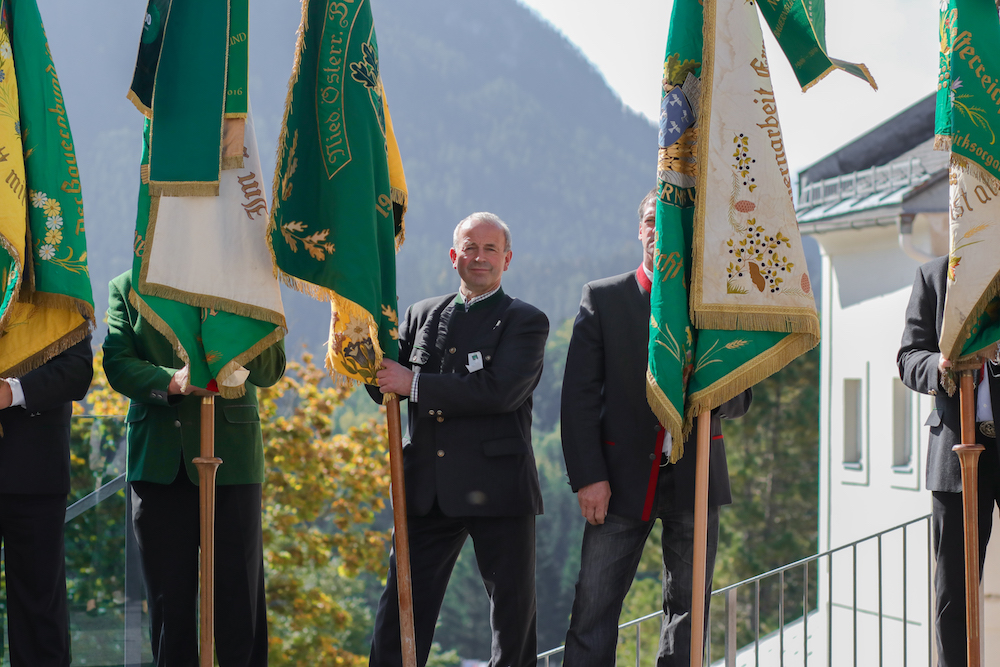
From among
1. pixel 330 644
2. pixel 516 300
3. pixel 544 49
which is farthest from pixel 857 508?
pixel 544 49

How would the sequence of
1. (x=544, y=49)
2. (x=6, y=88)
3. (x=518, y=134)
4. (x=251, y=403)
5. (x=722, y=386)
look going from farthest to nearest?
(x=544, y=49) → (x=518, y=134) → (x=251, y=403) → (x=6, y=88) → (x=722, y=386)

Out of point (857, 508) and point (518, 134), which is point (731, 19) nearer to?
point (857, 508)

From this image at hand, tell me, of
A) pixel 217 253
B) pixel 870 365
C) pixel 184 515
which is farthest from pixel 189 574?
pixel 870 365

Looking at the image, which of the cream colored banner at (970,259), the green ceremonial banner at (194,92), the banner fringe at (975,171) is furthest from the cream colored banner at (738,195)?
the green ceremonial banner at (194,92)

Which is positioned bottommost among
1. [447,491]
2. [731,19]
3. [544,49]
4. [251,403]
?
[447,491]

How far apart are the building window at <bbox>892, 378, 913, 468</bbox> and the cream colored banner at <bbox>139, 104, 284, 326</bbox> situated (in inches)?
458

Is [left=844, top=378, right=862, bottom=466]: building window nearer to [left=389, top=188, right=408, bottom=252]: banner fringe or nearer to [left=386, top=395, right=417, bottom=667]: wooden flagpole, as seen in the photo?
[left=389, top=188, right=408, bottom=252]: banner fringe

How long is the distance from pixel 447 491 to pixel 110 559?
1.68 meters

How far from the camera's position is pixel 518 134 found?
81.8 metres

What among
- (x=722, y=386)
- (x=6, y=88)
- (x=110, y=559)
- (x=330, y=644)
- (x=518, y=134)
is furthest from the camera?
(x=518, y=134)

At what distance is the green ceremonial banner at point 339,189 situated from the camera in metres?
2.78

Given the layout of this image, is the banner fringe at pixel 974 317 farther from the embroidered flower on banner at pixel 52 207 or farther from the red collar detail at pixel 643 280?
the embroidered flower on banner at pixel 52 207

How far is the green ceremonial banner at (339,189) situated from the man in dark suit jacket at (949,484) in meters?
1.69

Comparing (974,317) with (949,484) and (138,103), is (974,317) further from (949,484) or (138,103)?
(138,103)
